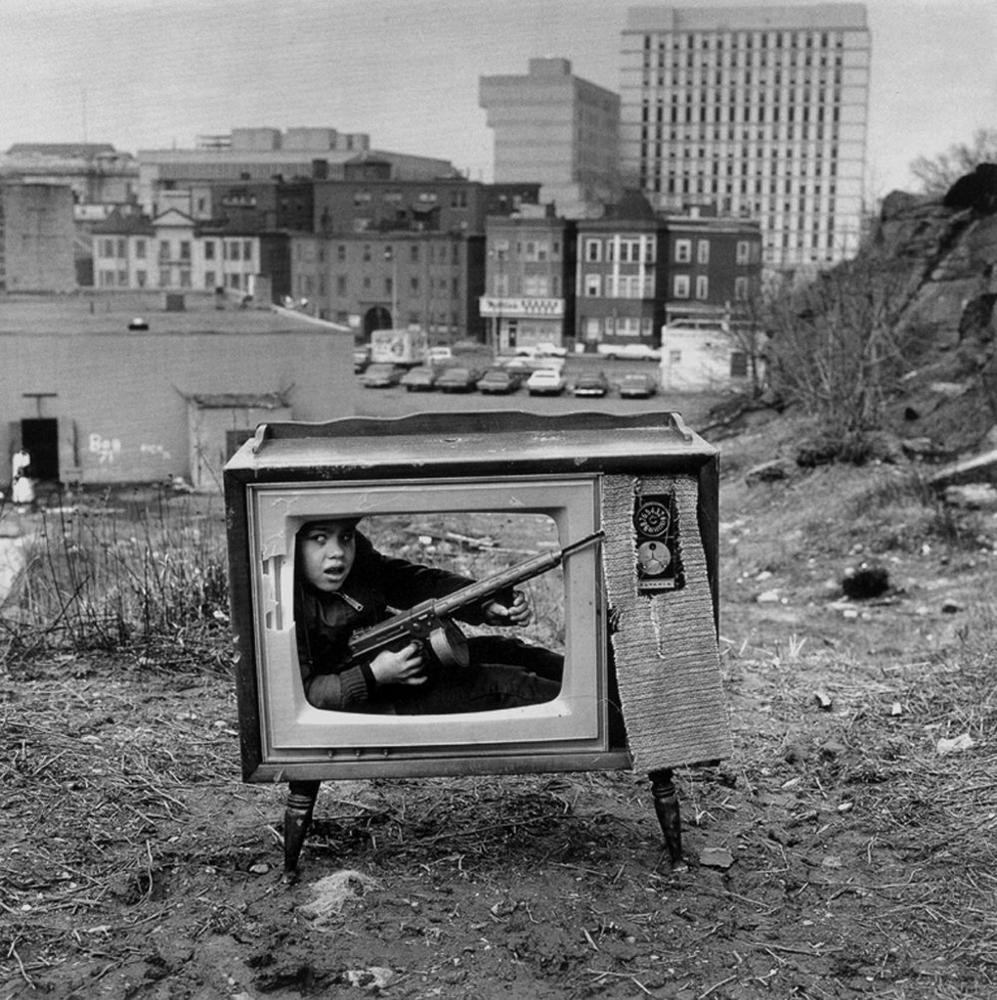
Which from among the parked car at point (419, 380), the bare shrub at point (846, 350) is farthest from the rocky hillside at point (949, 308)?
the parked car at point (419, 380)

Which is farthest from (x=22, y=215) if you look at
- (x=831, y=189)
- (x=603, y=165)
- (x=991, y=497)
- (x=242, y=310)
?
(x=831, y=189)

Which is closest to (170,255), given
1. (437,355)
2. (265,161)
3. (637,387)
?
(437,355)

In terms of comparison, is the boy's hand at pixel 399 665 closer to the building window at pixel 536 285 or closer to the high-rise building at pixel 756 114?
the building window at pixel 536 285

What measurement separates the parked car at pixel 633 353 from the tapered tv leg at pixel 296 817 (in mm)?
55836

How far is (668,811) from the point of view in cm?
335

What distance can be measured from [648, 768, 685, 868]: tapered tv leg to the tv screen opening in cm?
17

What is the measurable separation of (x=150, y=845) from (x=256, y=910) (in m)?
0.48

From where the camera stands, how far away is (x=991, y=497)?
45.7ft

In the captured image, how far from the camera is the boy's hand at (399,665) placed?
10.5 feet

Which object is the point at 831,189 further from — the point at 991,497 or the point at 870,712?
the point at 870,712

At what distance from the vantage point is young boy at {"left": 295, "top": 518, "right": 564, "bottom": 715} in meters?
3.20

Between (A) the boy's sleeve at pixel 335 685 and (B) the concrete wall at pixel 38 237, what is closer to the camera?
(A) the boy's sleeve at pixel 335 685

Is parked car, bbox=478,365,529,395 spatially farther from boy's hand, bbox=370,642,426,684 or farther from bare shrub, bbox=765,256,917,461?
boy's hand, bbox=370,642,426,684

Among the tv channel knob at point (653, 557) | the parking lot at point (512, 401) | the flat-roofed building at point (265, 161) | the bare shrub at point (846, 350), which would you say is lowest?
the parking lot at point (512, 401)
